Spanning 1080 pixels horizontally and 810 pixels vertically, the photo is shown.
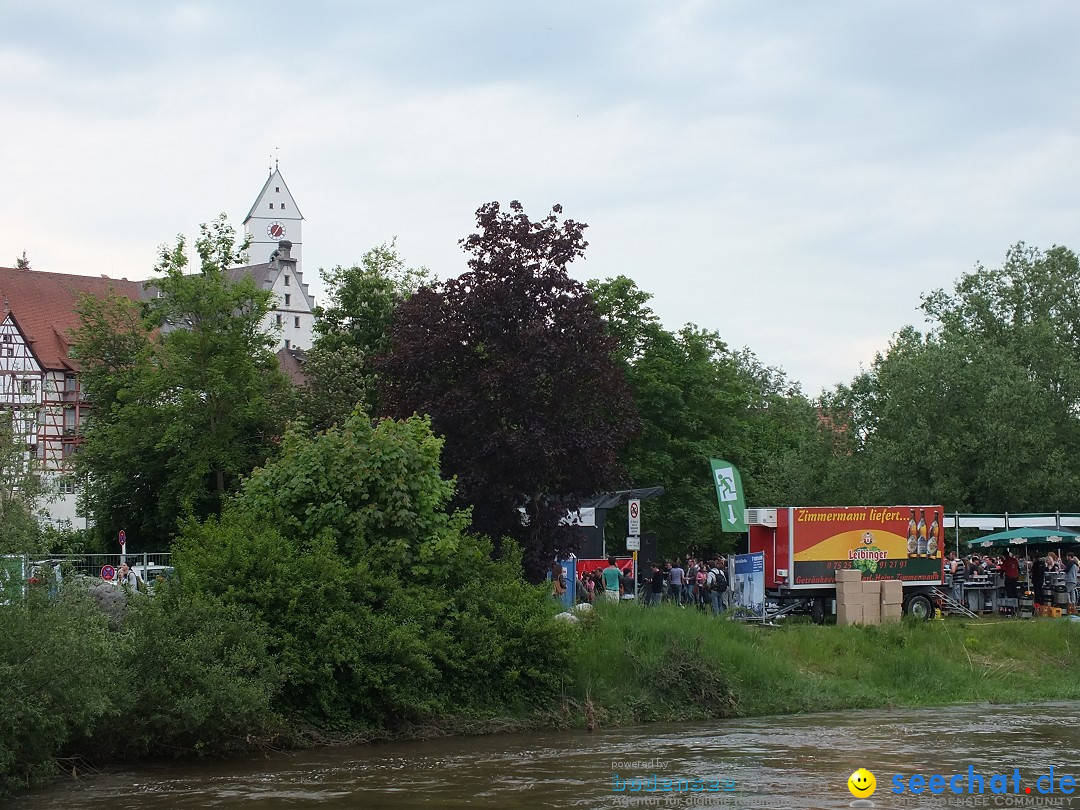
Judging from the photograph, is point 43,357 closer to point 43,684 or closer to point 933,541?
point 933,541

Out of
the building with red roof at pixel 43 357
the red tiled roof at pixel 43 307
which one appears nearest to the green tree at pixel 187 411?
the building with red roof at pixel 43 357

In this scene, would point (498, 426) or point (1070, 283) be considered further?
point (1070, 283)

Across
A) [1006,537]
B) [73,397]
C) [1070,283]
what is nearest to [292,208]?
[73,397]

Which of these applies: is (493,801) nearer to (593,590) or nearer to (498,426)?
(498,426)

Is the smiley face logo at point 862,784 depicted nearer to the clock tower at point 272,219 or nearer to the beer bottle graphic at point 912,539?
the beer bottle graphic at point 912,539

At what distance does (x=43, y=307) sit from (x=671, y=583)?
6200 cm

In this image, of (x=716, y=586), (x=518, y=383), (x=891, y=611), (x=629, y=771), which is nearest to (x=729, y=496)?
(x=716, y=586)

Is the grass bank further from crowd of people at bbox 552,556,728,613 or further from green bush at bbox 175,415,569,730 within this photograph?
crowd of people at bbox 552,556,728,613

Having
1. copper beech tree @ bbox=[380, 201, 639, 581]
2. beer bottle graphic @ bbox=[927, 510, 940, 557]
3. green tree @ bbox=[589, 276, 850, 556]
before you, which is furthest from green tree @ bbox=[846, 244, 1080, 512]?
copper beech tree @ bbox=[380, 201, 639, 581]

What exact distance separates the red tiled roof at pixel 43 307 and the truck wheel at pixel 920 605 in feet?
191

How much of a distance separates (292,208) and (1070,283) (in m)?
106

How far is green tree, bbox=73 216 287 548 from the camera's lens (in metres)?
41.5

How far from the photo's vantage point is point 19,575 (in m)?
16.6

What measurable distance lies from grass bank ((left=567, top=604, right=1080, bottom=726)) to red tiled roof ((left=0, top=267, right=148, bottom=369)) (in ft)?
202
